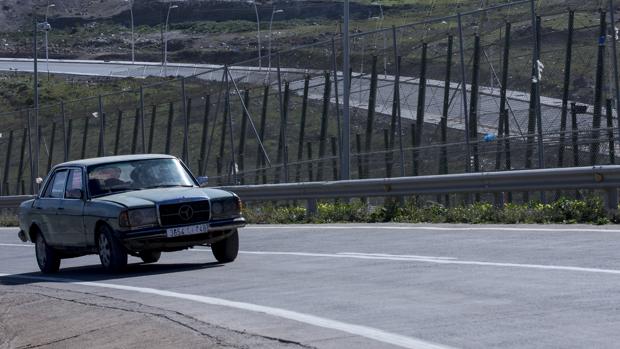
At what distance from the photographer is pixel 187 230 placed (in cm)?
1625

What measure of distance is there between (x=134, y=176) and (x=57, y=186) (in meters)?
1.58

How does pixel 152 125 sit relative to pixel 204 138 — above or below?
above

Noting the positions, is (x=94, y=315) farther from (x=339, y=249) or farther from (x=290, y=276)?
(x=339, y=249)

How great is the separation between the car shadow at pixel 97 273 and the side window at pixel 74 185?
1.08 metres

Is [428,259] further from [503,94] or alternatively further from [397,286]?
[503,94]

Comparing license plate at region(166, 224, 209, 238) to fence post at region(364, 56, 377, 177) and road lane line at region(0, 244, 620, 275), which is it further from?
fence post at region(364, 56, 377, 177)

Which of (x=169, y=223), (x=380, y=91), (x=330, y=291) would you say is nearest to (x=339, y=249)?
(x=169, y=223)

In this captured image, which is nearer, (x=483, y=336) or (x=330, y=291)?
(x=483, y=336)

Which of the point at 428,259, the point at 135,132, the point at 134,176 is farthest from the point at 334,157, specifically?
the point at 428,259

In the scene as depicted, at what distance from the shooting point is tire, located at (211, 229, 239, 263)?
17.2 metres

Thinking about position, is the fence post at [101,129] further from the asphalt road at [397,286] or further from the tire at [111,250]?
the tire at [111,250]

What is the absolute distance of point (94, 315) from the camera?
12.7m

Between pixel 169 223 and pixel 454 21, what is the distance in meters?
11.9

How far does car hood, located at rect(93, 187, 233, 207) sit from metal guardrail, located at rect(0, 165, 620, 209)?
580 centimetres
